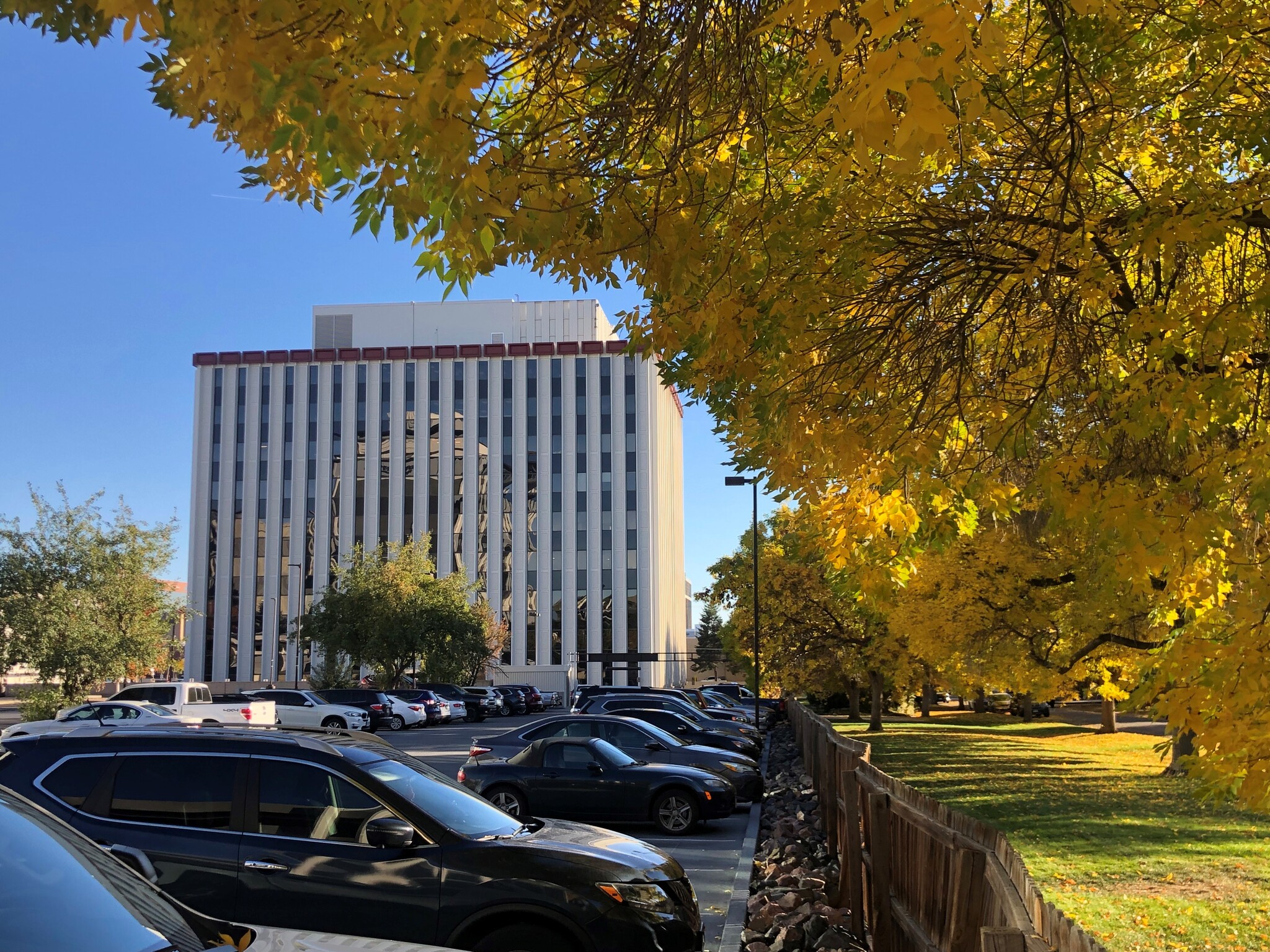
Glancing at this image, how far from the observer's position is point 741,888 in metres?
11.2

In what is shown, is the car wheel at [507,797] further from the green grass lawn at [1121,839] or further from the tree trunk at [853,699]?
the tree trunk at [853,699]

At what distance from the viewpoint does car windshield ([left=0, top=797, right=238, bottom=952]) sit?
3.30 meters

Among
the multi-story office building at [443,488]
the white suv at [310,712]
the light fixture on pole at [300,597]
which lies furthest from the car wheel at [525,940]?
the light fixture on pole at [300,597]

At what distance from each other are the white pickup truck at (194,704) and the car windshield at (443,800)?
2534 centimetres

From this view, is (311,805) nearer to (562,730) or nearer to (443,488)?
(562,730)

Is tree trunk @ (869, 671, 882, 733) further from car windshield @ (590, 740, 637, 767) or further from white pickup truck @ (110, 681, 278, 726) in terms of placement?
car windshield @ (590, 740, 637, 767)

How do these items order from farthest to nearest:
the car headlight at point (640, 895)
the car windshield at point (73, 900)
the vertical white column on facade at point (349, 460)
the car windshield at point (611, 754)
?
1. the vertical white column on facade at point (349, 460)
2. the car windshield at point (611, 754)
3. the car headlight at point (640, 895)
4. the car windshield at point (73, 900)

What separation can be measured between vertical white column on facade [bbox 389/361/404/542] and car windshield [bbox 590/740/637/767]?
235ft

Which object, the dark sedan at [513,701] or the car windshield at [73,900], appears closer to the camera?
the car windshield at [73,900]

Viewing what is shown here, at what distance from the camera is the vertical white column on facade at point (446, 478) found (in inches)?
Result: 3349

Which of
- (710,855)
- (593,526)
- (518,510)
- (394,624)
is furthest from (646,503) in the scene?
(710,855)

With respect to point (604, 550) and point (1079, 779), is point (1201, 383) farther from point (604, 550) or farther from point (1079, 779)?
point (604, 550)

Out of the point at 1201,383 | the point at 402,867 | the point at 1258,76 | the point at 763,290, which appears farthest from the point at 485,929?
the point at 1258,76

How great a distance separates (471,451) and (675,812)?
2863 inches
